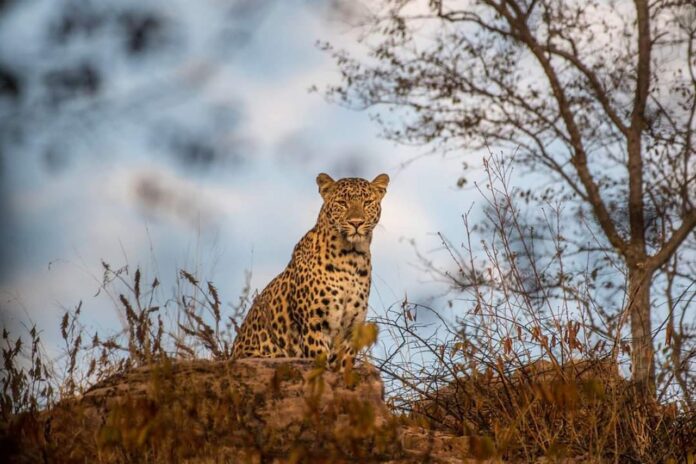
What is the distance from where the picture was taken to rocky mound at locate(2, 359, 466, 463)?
4.20m

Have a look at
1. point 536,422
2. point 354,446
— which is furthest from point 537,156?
point 354,446

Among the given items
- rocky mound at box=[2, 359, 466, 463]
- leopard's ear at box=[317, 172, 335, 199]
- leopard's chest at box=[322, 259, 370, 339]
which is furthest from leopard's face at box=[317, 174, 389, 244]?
rocky mound at box=[2, 359, 466, 463]

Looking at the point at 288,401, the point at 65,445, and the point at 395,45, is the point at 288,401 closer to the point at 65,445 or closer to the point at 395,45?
the point at 65,445

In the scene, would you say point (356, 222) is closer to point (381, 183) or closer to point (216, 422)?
point (381, 183)

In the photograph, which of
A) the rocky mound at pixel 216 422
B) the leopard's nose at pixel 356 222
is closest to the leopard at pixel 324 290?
the leopard's nose at pixel 356 222

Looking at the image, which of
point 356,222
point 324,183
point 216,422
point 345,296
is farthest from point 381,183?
point 216,422

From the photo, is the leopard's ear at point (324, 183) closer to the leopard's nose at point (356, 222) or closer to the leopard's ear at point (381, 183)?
the leopard's ear at point (381, 183)

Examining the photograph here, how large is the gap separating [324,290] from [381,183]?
1.36m

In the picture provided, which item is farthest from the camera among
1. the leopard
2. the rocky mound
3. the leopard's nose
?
the leopard's nose

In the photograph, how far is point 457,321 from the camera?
276 inches

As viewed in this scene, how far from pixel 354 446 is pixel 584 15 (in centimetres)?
1383

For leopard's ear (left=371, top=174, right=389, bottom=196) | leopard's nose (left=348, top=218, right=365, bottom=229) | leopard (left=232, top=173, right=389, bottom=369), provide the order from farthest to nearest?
leopard's ear (left=371, top=174, right=389, bottom=196) < leopard's nose (left=348, top=218, right=365, bottom=229) < leopard (left=232, top=173, right=389, bottom=369)

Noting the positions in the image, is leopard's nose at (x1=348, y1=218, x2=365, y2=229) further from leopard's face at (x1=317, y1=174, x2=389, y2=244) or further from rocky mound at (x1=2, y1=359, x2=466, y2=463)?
rocky mound at (x1=2, y1=359, x2=466, y2=463)

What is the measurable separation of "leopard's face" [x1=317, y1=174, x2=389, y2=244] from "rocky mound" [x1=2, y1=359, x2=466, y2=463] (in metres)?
2.75
